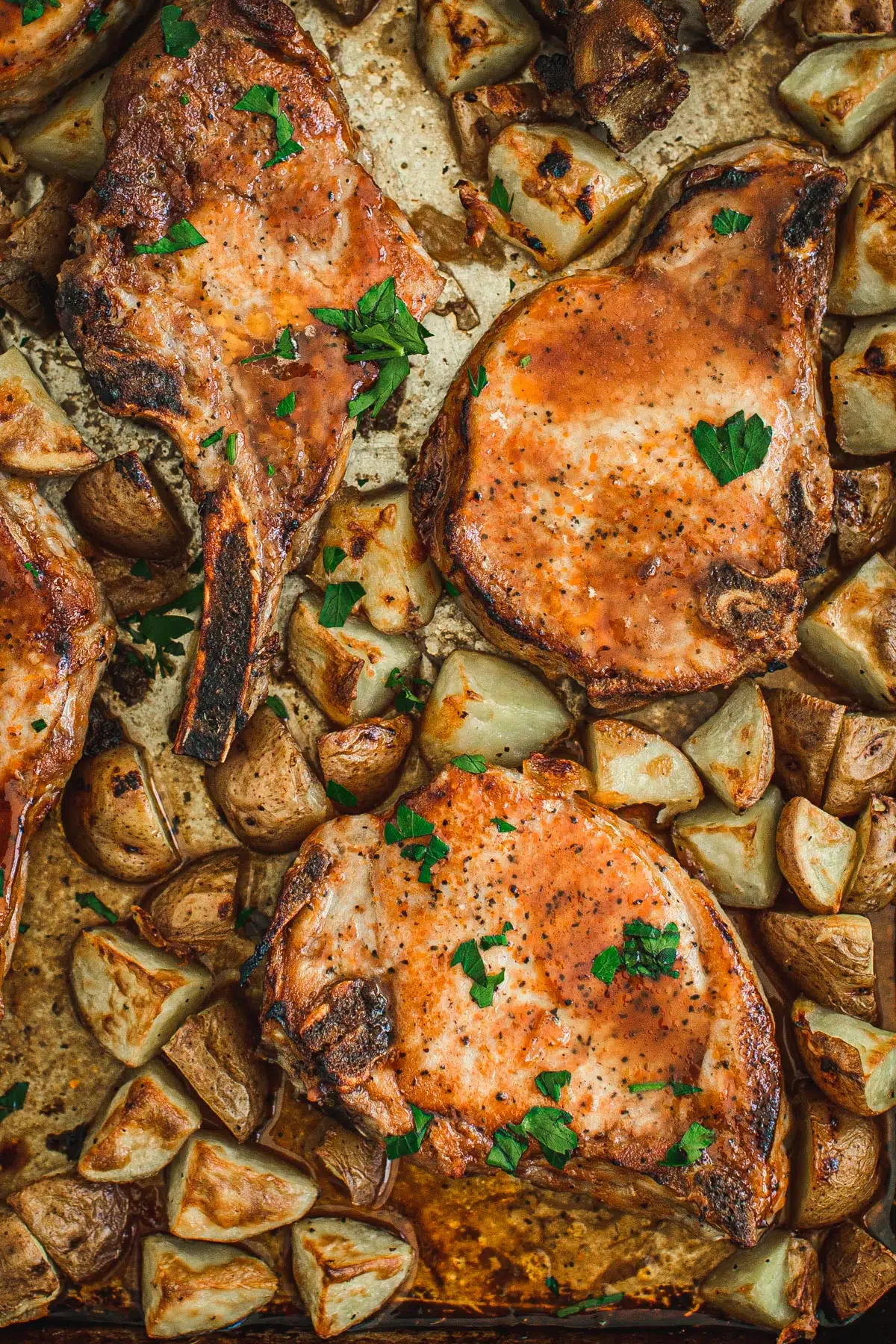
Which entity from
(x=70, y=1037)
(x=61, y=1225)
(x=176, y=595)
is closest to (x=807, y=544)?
(x=176, y=595)

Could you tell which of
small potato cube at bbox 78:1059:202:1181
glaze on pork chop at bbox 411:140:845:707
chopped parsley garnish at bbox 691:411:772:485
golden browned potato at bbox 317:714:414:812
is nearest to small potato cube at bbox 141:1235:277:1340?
small potato cube at bbox 78:1059:202:1181

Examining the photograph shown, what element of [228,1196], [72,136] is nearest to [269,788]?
[228,1196]

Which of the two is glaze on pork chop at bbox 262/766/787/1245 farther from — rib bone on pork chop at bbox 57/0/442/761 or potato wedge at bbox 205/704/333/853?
rib bone on pork chop at bbox 57/0/442/761

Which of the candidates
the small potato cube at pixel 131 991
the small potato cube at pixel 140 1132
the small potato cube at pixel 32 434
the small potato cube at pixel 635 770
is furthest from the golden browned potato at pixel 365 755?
the small potato cube at pixel 32 434

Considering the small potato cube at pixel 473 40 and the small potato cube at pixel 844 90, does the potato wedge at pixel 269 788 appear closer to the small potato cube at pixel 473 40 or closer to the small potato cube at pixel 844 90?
the small potato cube at pixel 473 40

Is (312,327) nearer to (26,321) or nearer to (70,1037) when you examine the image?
(26,321)
